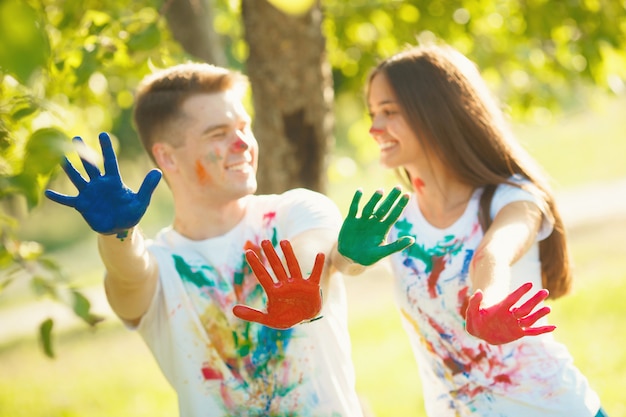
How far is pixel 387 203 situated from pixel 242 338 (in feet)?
2.13

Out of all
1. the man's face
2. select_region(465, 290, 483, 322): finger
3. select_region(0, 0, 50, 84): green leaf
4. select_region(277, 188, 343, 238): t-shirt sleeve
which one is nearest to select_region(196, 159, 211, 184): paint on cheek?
the man's face

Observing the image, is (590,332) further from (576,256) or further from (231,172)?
(231,172)

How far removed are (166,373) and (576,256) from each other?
7743mm

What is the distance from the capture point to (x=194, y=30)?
3949 mm

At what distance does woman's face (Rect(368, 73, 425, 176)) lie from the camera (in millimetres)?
2582

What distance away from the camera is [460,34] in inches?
176

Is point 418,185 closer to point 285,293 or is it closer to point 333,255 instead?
point 333,255

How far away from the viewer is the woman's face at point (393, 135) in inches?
102

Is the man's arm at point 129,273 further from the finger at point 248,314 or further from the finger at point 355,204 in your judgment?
the finger at point 355,204

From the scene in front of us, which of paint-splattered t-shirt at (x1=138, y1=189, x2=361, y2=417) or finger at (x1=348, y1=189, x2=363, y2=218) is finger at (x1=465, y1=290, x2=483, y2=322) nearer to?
finger at (x1=348, y1=189, x2=363, y2=218)

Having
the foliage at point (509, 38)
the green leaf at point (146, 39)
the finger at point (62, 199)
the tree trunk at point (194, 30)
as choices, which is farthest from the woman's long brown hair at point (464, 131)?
the tree trunk at point (194, 30)

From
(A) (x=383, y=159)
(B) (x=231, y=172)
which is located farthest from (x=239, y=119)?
(A) (x=383, y=159)

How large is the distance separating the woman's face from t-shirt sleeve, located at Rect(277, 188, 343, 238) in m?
0.29

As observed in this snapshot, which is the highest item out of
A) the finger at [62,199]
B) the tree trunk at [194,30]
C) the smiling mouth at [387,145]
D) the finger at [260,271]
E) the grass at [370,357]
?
the tree trunk at [194,30]
